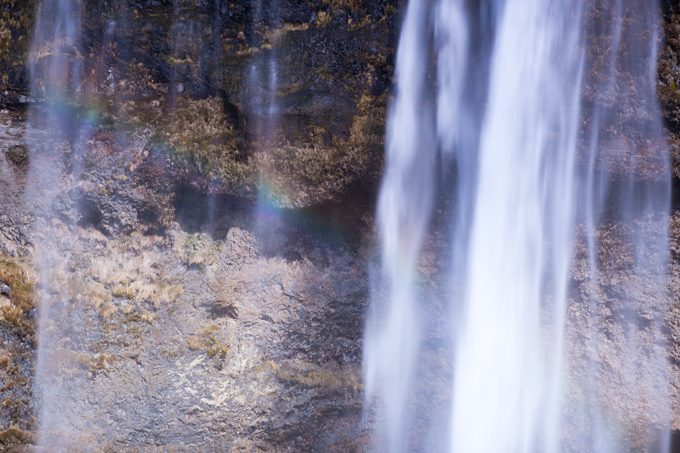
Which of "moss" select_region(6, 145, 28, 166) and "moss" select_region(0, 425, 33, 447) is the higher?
"moss" select_region(6, 145, 28, 166)

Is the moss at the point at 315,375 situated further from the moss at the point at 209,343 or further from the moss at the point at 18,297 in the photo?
the moss at the point at 18,297

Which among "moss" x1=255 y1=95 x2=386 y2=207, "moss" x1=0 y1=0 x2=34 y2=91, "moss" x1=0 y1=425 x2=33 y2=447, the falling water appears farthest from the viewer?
"moss" x1=255 y1=95 x2=386 y2=207

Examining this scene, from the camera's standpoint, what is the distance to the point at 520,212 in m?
4.40

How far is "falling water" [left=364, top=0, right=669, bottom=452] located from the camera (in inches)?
161

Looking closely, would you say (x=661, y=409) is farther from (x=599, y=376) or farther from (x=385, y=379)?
(x=385, y=379)

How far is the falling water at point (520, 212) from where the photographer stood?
4098 millimetres

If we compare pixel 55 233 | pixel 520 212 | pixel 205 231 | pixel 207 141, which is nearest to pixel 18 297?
pixel 55 233

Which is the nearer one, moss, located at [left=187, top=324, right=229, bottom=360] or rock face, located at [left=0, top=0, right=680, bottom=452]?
rock face, located at [left=0, top=0, right=680, bottom=452]

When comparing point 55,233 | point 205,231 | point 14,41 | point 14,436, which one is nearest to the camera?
point 14,41

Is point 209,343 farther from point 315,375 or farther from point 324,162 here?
point 324,162

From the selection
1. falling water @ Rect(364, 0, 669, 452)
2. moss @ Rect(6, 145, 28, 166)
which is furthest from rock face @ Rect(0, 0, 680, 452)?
falling water @ Rect(364, 0, 669, 452)

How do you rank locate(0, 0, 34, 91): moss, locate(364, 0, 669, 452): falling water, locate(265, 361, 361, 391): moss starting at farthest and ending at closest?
locate(265, 361, 361, 391): moss, locate(364, 0, 669, 452): falling water, locate(0, 0, 34, 91): moss

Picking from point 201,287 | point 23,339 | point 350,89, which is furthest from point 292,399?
point 350,89

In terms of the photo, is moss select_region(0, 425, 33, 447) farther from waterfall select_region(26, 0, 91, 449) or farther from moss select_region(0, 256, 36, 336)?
moss select_region(0, 256, 36, 336)
